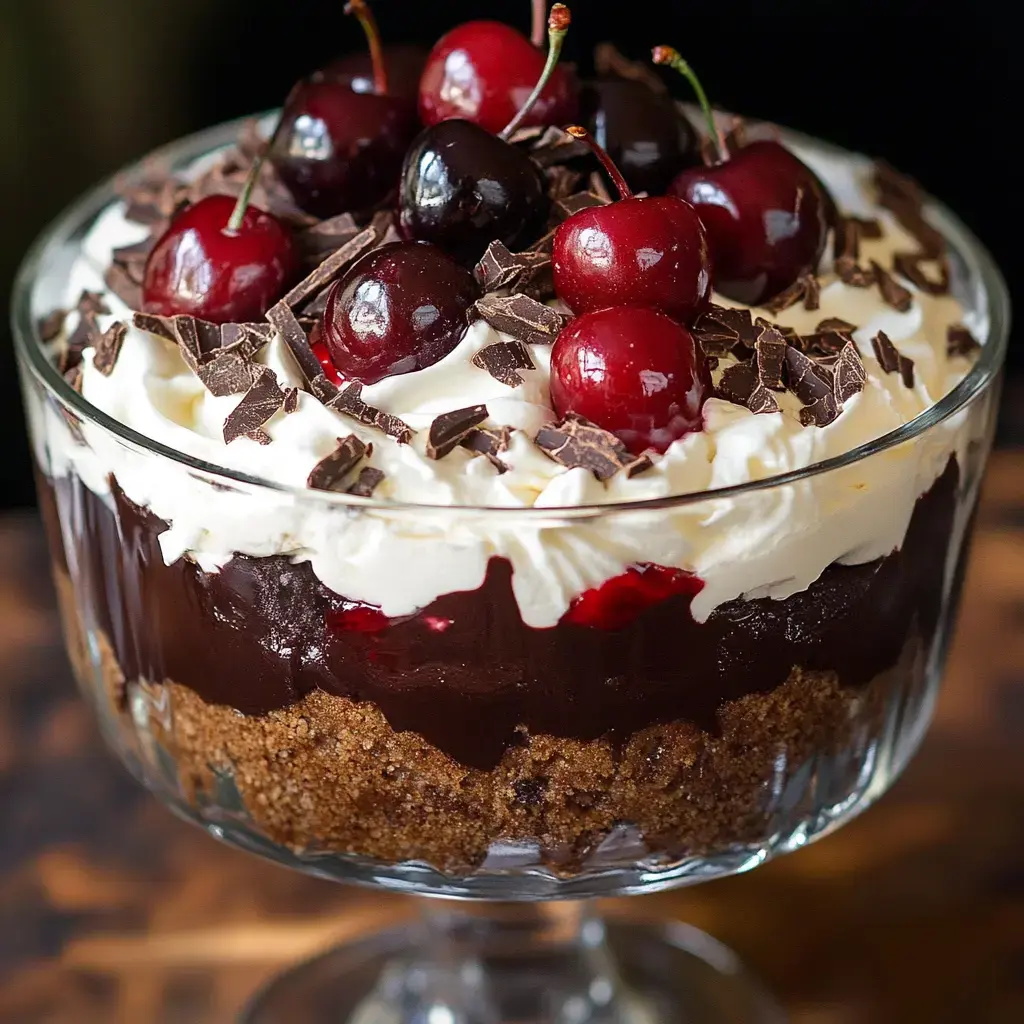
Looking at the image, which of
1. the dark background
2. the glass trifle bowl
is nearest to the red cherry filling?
the glass trifle bowl

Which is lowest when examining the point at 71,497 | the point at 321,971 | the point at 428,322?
the point at 321,971

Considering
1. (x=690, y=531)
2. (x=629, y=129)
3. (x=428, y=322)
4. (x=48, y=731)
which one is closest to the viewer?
(x=690, y=531)

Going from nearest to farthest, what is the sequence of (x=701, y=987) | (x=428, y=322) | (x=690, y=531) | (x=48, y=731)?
1. (x=690, y=531)
2. (x=428, y=322)
3. (x=701, y=987)
4. (x=48, y=731)

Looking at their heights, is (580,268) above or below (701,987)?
above

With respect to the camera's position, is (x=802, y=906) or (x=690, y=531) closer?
(x=690, y=531)

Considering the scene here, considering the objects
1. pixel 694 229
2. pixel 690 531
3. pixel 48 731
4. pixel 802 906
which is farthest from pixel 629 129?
pixel 48 731

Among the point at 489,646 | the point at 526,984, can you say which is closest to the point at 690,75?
the point at 489,646

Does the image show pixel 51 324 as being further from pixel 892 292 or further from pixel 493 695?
pixel 892 292

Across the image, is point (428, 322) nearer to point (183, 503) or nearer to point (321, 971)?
point (183, 503)

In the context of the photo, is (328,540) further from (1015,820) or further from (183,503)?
(1015,820)
